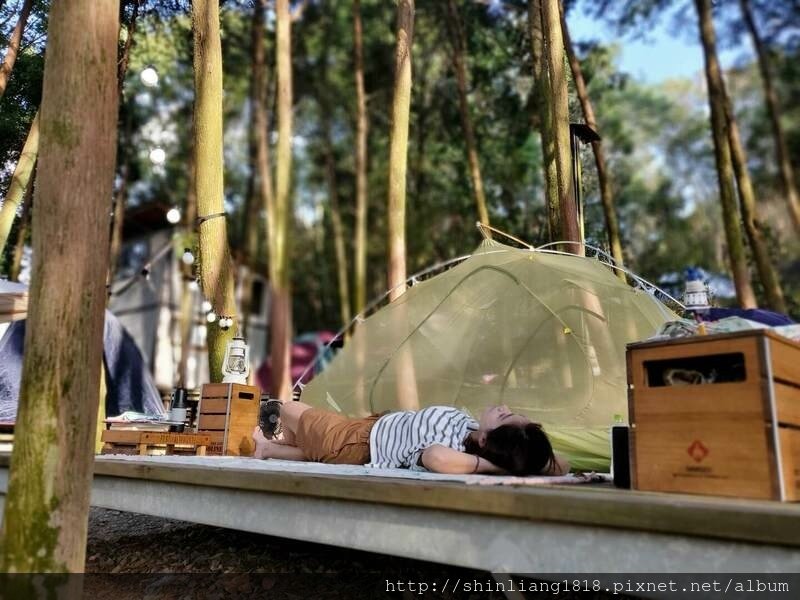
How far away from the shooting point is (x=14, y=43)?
247 inches

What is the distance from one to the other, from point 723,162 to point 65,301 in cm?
882

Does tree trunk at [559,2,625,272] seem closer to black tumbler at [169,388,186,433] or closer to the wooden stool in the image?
black tumbler at [169,388,186,433]

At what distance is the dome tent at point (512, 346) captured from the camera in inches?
167

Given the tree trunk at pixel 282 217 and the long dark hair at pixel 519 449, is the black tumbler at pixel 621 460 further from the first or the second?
the tree trunk at pixel 282 217

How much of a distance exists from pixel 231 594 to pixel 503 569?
1865mm

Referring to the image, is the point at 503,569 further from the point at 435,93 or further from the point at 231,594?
the point at 435,93

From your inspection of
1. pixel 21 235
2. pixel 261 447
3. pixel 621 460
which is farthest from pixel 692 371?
pixel 21 235

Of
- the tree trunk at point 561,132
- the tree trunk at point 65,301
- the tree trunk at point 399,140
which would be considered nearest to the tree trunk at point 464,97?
the tree trunk at point 399,140

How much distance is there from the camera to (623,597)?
9.80 feet

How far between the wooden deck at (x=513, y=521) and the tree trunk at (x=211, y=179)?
2864mm

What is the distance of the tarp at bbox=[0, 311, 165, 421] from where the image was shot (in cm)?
732

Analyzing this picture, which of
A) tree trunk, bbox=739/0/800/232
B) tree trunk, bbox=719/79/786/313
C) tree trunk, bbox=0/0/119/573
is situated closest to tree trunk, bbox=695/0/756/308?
tree trunk, bbox=719/79/786/313

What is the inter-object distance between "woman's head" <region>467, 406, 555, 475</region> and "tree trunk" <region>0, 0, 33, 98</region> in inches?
230

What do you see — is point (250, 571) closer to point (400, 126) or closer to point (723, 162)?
point (400, 126)
